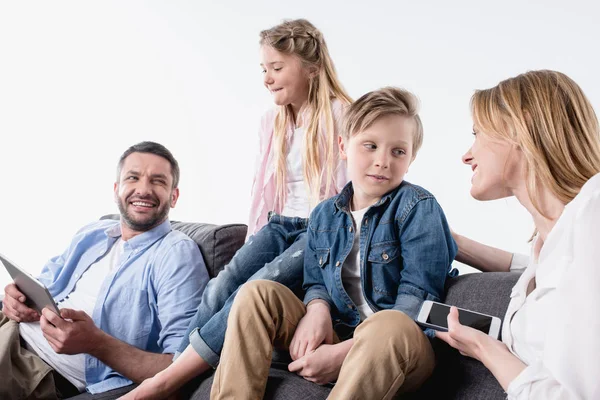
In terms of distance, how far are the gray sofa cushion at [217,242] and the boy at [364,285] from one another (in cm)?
54

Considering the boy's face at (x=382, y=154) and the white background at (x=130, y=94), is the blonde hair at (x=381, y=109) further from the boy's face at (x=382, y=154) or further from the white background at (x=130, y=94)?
the white background at (x=130, y=94)

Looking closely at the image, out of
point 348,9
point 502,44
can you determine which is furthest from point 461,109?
point 348,9

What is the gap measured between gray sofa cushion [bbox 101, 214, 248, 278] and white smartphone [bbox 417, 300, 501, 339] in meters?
1.04

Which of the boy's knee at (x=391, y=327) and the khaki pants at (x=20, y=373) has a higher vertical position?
the boy's knee at (x=391, y=327)

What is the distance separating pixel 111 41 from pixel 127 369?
2.96 metres

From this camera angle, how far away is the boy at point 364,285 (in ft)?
5.13

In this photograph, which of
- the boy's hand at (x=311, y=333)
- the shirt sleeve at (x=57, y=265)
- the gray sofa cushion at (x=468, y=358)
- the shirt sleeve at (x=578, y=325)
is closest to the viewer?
the shirt sleeve at (x=578, y=325)

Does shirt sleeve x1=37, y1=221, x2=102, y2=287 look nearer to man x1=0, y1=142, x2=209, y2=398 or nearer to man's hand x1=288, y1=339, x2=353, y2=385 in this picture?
man x1=0, y1=142, x2=209, y2=398

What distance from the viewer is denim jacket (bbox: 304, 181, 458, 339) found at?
187 cm

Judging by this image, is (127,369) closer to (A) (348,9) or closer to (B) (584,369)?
(B) (584,369)

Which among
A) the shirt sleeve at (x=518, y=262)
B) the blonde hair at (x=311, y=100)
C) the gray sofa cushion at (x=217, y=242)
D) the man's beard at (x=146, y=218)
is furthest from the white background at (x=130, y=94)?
the shirt sleeve at (x=518, y=262)

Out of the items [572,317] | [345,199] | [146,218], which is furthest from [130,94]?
[572,317]

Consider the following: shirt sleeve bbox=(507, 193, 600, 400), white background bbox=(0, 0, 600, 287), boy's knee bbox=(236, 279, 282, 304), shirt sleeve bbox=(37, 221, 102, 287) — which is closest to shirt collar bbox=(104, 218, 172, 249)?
shirt sleeve bbox=(37, 221, 102, 287)

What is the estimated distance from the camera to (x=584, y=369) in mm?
1113
